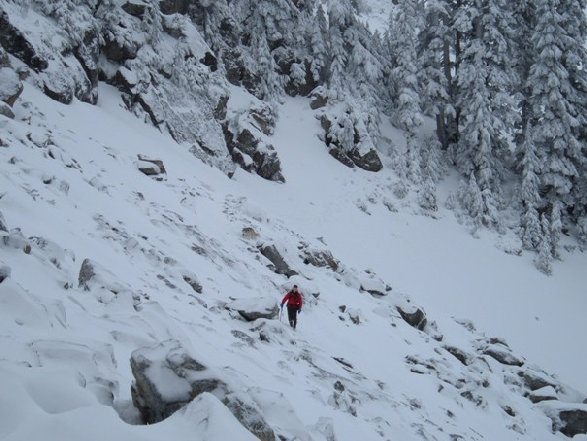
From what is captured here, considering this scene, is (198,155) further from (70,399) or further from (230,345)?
(70,399)

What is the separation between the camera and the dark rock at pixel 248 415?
3721 millimetres

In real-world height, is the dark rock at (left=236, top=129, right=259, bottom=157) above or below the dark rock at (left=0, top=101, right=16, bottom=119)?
above

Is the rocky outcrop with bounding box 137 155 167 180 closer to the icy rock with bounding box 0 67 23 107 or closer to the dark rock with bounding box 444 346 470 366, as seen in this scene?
the icy rock with bounding box 0 67 23 107

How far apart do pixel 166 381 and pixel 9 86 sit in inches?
471

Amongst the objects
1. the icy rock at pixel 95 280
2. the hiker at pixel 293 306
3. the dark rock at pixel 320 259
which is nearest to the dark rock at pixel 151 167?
the dark rock at pixel 320 259

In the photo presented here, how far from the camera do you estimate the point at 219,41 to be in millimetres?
25875

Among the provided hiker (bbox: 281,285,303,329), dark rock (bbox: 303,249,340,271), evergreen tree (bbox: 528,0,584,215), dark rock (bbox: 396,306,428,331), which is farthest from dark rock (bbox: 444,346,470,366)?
evergreen tree (bbox: 528,0,584,215)

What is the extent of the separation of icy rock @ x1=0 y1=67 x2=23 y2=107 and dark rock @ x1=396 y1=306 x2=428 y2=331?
13.3 meters

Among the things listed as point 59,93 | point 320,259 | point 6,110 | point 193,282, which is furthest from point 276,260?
point 59,93

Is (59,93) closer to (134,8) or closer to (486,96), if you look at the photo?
(134,8)

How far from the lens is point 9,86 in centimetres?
1217

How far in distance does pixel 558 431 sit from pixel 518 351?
247 inches

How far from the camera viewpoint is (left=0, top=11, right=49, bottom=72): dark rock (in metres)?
14.2

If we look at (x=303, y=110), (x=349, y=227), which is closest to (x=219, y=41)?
(x=303, y=110)
